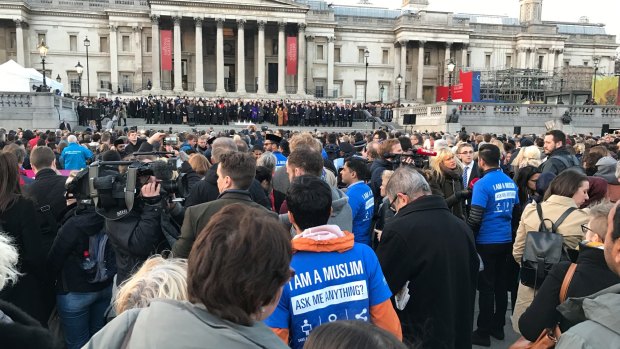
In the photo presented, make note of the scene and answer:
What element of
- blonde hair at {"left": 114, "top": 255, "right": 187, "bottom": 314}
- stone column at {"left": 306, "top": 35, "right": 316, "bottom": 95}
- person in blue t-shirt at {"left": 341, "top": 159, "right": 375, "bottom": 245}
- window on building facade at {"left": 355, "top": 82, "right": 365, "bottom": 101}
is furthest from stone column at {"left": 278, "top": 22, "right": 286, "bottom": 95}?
blonde hair at {"left": 114, "top": 255, "right": 187, "bottom": 314}

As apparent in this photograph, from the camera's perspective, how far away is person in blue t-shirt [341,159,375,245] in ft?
18.4

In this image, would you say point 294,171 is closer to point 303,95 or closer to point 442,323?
point 442,323

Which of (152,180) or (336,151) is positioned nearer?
(152,180)

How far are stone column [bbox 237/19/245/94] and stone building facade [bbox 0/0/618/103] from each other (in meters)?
0.12

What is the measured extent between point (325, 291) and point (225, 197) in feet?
5.13

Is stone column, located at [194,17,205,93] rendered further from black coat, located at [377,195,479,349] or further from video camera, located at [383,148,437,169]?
black coat, located at [377,195,479,349]

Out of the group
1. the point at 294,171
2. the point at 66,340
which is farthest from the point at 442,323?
the point at 66,340

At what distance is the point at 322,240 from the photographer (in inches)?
110

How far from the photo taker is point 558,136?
27.1ft

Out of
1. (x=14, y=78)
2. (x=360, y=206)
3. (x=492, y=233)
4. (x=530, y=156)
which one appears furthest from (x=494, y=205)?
(x=14, y=78)

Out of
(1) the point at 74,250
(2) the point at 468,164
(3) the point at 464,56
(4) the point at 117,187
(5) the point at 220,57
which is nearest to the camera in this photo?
(4) the point at 117,187

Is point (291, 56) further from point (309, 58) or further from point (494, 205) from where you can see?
point (494, 205)

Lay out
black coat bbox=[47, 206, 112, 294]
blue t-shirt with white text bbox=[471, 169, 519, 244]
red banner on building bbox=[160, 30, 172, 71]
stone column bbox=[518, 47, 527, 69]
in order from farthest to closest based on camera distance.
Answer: stone column bbox=[518, 47, 527, 69] → red banner on building bbox=[160, 30, 172, 71] → blue t-shirt with white text bbox=[471, 169, 519, 244] → black coat bbox=[47, 206, 112, 294]

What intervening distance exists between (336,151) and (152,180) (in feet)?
27.4
